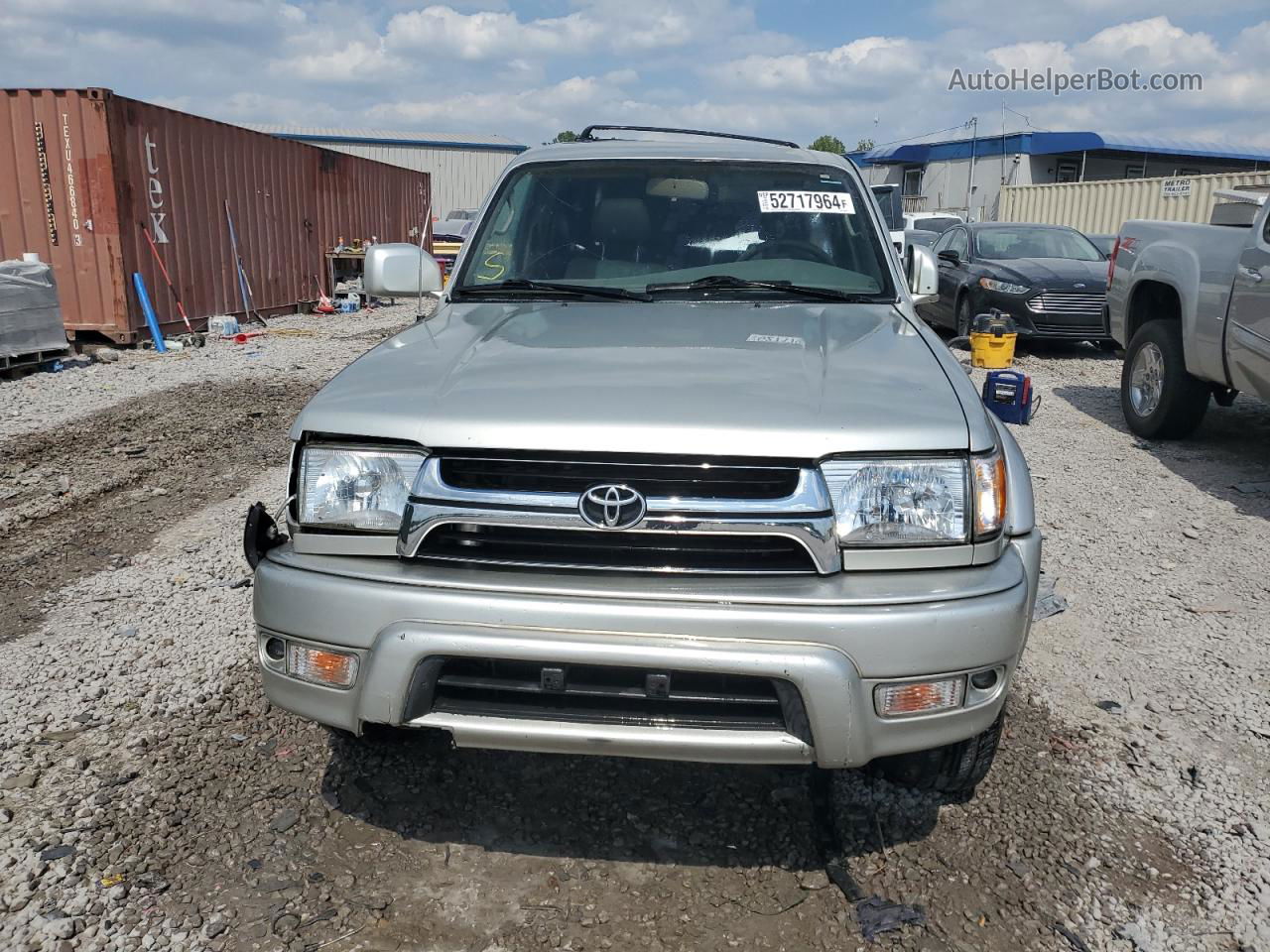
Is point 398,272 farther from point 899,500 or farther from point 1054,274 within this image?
point 1054,274

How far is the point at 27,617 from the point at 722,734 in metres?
3.16

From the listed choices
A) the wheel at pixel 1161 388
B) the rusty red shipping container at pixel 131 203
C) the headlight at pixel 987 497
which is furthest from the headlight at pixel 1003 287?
the rusty red shipping container at pixel 131 203

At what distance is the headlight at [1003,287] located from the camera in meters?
10.5

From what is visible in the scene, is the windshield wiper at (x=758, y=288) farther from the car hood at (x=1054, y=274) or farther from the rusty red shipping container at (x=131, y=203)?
the rusty red shipping container at (x=131, y=203)

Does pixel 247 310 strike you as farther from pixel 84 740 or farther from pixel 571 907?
pixel 571 907

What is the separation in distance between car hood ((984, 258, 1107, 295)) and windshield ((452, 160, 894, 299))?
7.64 meters

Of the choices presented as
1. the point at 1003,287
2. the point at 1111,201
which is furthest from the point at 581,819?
the point at 1111,201

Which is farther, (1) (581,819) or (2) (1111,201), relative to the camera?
(2) (1111,201)

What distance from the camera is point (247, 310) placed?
48.4ft

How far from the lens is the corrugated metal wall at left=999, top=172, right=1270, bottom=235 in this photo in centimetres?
1877

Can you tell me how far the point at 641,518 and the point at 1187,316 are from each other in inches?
226

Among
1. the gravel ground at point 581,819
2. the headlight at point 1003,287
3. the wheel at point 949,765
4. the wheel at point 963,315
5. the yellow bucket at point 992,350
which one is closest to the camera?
the gravel ground at point 581,819

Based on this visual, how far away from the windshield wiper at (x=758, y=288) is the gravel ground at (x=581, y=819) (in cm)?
145

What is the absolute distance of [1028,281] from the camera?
34.5 ft
